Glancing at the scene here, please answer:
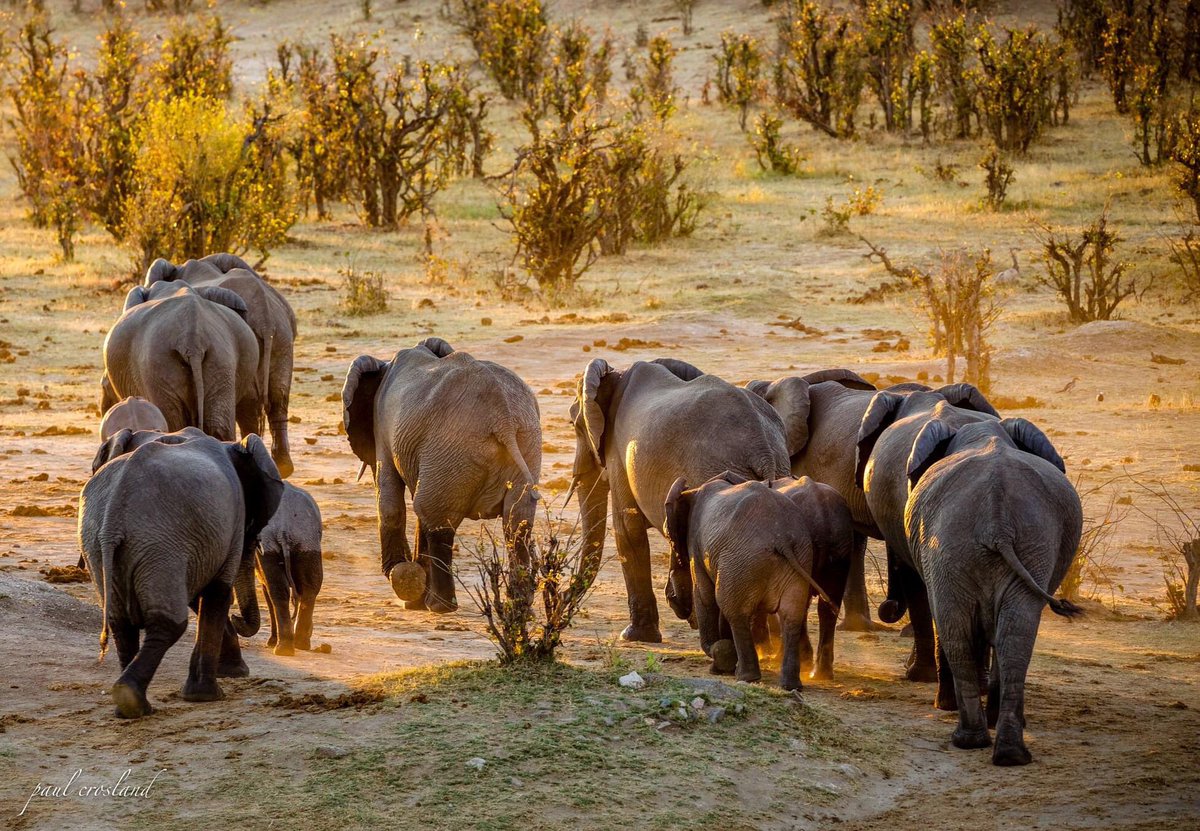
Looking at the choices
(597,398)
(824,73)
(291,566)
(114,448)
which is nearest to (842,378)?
(597,398)

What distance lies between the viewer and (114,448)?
6.67 meters

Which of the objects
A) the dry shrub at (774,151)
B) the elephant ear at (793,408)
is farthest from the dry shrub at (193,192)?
the elephant ear at (793,408)

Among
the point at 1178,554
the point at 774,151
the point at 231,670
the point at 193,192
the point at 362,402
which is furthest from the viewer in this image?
the point at 774,151

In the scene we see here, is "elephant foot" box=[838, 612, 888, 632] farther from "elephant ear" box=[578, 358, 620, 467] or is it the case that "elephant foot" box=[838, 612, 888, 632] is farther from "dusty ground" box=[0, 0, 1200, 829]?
"elephant ear" box=[578, 358, 620, 467]

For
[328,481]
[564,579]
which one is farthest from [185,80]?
[564,579]

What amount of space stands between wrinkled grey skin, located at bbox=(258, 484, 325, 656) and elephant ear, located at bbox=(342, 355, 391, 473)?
1.82m

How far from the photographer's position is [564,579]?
21.9ft

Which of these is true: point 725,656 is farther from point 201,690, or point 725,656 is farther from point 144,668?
point 144,668

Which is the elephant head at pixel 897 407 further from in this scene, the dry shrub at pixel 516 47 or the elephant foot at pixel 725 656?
the dry shrub at pixel 516 47

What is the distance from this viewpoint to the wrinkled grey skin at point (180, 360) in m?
10.6

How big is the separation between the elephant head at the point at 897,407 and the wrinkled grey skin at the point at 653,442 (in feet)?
1.39

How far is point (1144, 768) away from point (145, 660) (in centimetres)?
385

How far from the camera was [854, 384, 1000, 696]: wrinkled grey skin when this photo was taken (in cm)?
697

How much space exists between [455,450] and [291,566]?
4.63ft
